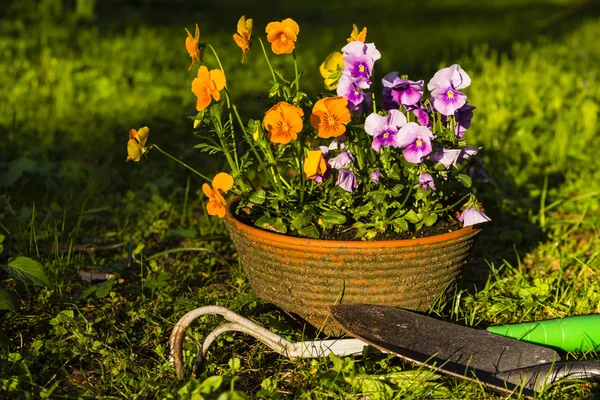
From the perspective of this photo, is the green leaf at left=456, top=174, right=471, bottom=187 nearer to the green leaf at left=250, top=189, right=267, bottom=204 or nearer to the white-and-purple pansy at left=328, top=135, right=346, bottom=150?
the white-and-purple pansy at left=328, top=135, right=346, bottom=150

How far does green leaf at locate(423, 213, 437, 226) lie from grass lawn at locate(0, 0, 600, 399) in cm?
29

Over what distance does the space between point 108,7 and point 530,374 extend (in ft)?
20.1

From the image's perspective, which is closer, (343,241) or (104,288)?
(343,241)

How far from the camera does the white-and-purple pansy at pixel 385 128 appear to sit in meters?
2.10

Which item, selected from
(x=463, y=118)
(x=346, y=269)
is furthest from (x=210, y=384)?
(x=463, y=118)

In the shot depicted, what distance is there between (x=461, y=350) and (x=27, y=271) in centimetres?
126

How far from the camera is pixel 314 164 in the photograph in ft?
6.79

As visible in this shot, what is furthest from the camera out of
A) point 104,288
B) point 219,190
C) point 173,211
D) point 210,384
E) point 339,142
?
point 173,211

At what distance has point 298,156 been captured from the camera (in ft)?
7.30

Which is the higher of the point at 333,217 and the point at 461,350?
the point at 333,217

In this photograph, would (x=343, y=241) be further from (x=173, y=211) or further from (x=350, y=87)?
(x=173, y=211)

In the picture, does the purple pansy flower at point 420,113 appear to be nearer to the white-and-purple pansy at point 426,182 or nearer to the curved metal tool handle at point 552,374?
the white-and-purple pansy at point 426,182

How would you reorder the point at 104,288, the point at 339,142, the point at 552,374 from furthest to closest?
the point at 104,288, the point at 339,142, the point at 552,374

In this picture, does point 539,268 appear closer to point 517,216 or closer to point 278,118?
point 517,216
